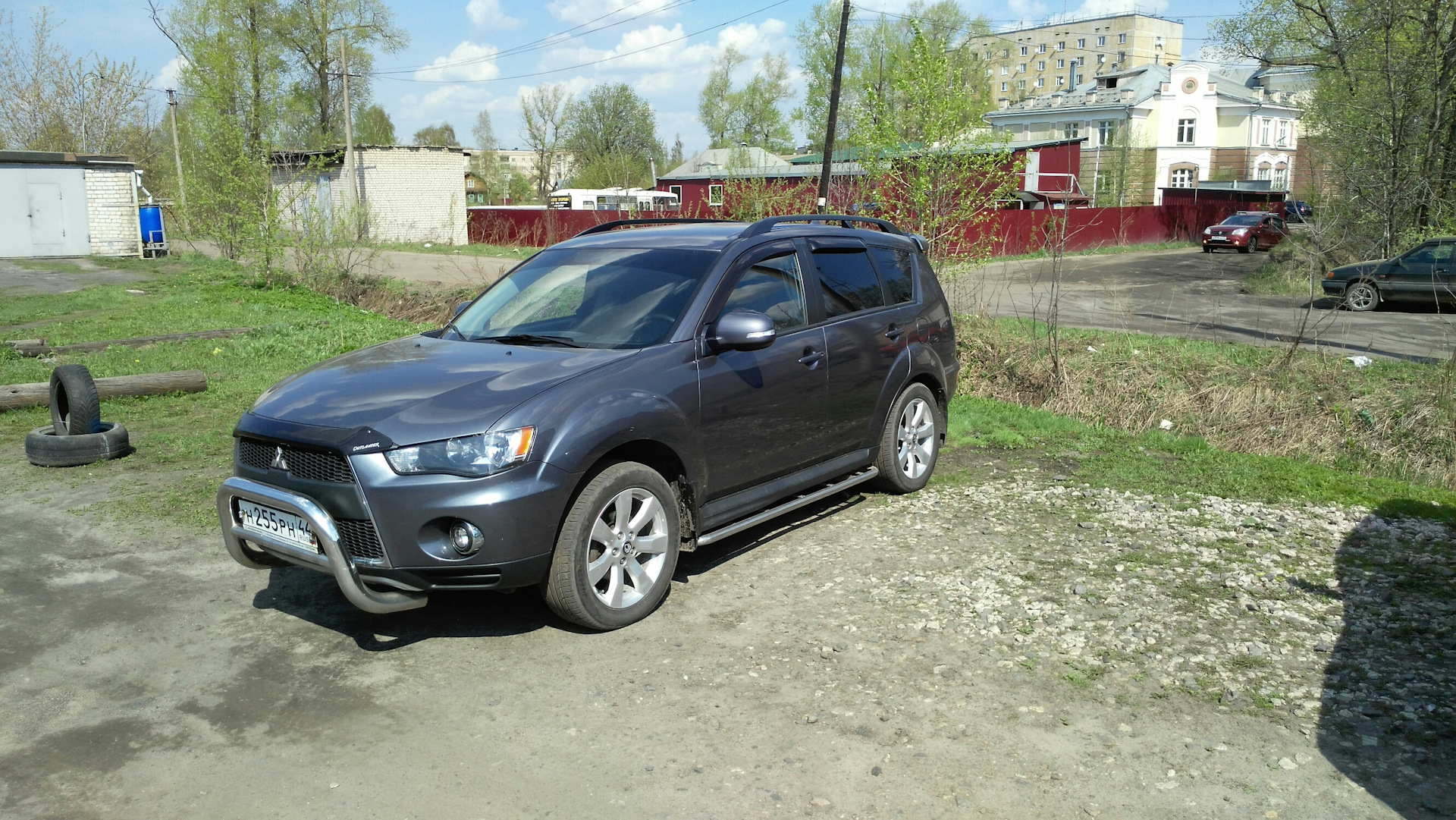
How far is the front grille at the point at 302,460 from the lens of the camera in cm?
428

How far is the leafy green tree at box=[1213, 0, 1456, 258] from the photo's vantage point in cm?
2214

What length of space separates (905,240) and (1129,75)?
281ft

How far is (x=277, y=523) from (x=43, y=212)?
33154mm

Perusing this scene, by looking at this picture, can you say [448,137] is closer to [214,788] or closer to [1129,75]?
[1129,75]

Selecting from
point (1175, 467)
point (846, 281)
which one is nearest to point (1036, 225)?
point (1175, 467)

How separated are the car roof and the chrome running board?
4.76 ft

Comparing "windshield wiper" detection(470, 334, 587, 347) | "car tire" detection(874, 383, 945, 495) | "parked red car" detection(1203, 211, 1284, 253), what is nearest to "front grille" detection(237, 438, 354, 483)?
"windshield wiper" detection(470, 334, 587, 347)

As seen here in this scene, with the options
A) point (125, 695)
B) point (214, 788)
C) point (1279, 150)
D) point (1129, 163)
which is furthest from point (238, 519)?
point (1279, 150)

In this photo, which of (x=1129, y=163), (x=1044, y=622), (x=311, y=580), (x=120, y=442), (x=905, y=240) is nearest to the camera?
(x=1044, y=622)

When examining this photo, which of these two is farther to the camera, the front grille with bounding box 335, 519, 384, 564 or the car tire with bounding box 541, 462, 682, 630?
the car tire with bounding box 541, 462, 682, 630

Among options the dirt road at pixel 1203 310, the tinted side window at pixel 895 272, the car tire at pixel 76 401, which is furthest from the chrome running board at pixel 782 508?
the car tire at pixel 76 401

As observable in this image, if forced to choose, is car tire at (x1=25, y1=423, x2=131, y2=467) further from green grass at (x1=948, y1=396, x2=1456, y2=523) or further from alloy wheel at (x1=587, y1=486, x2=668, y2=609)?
green grass at (x1=948, y1=396, x2=1456, y2=523)

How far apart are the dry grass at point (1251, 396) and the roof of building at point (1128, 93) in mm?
71477

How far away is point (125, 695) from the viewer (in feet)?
13.4
